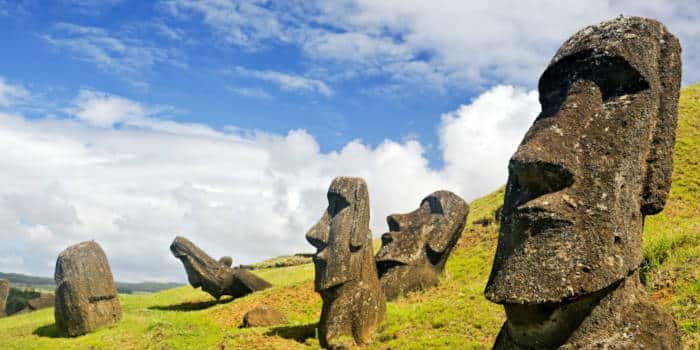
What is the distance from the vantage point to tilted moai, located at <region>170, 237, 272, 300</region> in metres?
27.9

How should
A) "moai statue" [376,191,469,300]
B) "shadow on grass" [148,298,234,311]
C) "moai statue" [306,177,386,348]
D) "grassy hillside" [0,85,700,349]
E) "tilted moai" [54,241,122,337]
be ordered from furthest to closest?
"shadow on grass" [148,298,234,311] < "moai statue" [376,191,469,300] < "tilted moai" [54,241,122,337] < "moai statue" [306,177,386,348] < "grassy hillside" [0,85,700,349]

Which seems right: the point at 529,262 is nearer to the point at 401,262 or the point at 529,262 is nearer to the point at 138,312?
the point at 401,262

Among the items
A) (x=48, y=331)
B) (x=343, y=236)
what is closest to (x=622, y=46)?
(x=343, y=236)

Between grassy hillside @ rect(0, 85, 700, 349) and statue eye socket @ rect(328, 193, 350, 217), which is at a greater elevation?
statue eye socket @ rect(328, 193, 350, 217)

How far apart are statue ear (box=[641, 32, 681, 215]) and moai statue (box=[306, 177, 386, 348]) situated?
9.45m

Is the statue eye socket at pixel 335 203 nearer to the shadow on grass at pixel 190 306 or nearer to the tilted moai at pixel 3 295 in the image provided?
the shadow on grass at pixel 190 306

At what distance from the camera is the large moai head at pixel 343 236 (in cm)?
1536

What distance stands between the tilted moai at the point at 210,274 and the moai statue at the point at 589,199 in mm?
23100

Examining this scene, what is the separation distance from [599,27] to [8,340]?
23276 mm

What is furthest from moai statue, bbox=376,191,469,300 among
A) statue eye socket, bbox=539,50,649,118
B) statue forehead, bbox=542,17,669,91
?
statue forehead, bbox=542,17,669,91

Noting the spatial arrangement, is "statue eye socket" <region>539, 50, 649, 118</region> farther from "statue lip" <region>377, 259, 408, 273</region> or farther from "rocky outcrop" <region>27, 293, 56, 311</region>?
"rocky outcrop" <region>27, 293, 56, 311</region>

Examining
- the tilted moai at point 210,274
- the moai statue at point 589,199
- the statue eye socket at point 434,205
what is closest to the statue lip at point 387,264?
the statue eye socket at point 434,205

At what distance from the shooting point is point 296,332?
675 inches

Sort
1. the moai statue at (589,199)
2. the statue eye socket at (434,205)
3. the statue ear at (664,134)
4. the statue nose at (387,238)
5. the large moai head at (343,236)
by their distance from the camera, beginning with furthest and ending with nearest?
the statue eye socket at (434,205)
the statue nose at (387,238)
the large moai head at (343,236)
the statue ear at (664,134)
the moai statue at (589,199)
